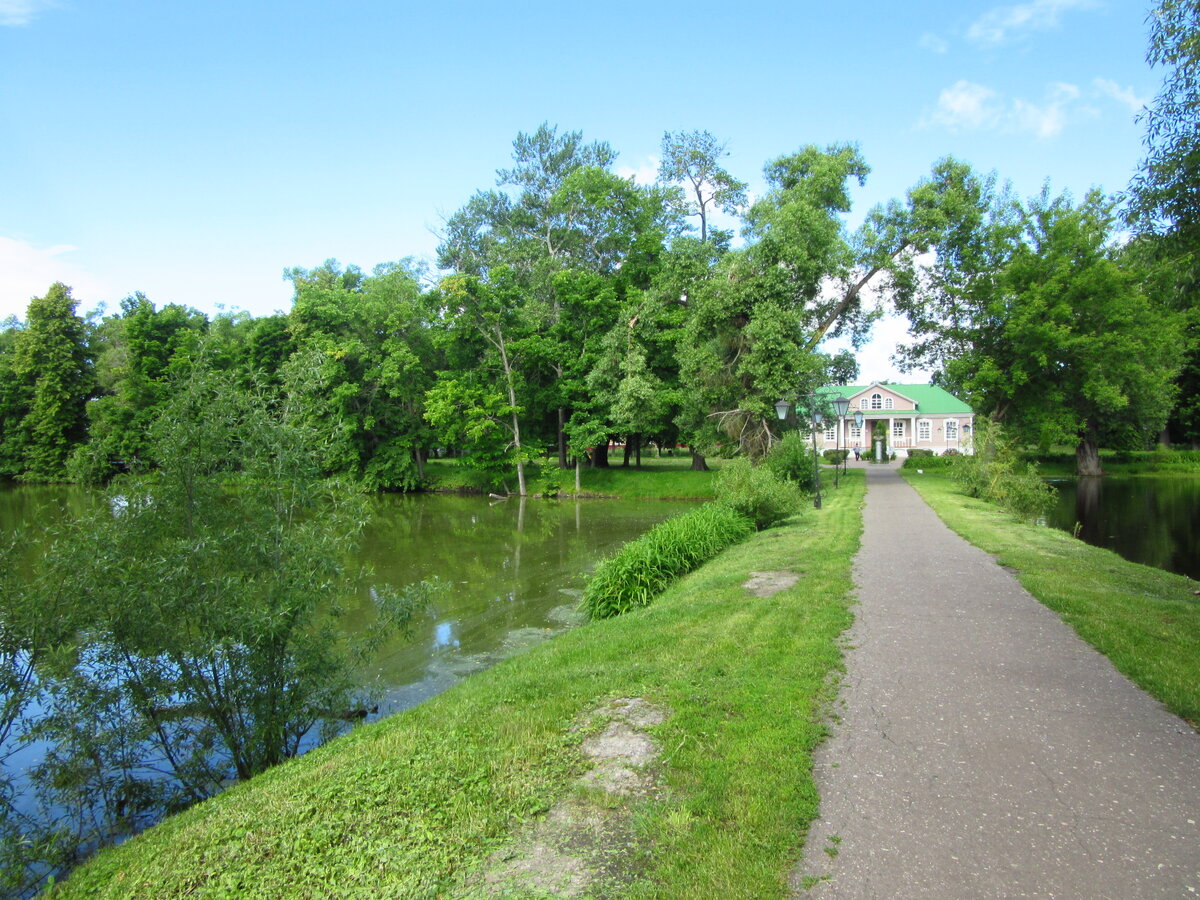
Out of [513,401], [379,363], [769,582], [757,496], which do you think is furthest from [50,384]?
[769,582]


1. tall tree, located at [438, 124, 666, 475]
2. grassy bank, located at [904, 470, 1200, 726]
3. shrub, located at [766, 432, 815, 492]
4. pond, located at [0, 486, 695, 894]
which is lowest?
pond, located at [0, 486, 695, 894]

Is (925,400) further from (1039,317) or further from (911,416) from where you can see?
(1039,317)

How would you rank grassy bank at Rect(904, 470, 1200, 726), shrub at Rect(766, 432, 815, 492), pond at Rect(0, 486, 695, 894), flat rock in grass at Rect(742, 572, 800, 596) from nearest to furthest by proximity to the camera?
grassy bank at Rect(904, 470, 1200, 726), pond at Rect(0, 486, 695, 894), flat rock in grass at Rect(742, 572, 800, 596), shrub at Rect(766, 432, 815, 492)

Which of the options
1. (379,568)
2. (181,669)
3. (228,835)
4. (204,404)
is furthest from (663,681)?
(379,568)

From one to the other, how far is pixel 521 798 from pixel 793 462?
1976 centimetres

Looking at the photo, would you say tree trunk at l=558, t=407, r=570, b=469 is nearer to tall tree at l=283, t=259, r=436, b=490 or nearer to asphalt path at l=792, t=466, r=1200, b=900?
tall tree at l=283, t=259, r=436, b=490

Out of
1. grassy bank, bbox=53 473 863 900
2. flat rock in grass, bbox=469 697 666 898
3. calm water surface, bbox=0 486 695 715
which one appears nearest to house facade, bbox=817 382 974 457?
calm water surface, bbox=0 486 695 715

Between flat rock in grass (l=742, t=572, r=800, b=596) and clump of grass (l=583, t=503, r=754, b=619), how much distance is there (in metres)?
1.64

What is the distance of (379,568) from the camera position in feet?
52.4

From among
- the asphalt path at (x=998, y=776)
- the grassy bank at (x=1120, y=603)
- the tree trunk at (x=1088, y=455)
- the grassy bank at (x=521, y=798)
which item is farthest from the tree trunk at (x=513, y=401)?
the tree trunk at (x=1088, y=455)

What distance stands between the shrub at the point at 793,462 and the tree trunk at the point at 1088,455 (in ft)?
85.5

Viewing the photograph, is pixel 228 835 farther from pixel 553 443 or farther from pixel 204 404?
pixel 553 443

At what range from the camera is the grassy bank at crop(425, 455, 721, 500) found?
32062mm

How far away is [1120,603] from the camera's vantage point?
7.91 meters
